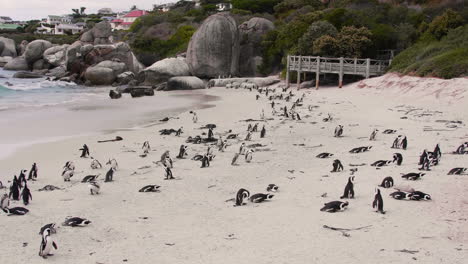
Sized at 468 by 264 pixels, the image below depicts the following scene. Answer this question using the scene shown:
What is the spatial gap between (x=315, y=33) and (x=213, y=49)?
12.0 metres

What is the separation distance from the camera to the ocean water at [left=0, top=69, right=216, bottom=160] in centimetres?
1853

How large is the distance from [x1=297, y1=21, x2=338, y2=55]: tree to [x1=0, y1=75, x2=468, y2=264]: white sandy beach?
67.5ft

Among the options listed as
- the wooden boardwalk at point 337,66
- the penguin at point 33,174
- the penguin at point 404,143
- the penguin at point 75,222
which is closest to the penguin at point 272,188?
the penguin at point 75,222

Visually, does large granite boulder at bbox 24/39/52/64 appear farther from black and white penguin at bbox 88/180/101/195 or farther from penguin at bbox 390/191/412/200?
penguin at bbox 390/191/412/200

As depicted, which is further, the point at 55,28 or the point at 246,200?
the point at 55,28

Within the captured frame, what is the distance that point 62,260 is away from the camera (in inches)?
272

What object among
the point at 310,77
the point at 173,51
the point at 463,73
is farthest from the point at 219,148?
the point at 173,51

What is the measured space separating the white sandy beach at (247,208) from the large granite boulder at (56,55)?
44.9 metres

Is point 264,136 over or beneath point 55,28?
beneath

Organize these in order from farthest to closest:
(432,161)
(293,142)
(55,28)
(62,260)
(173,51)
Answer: (55,28) < (173,51) < (293,142) < (432,161) < (62,260)

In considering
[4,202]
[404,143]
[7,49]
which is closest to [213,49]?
[404,143]

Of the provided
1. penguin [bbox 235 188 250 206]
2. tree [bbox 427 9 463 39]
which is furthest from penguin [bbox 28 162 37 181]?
tree [bbox 427 9 463 39]

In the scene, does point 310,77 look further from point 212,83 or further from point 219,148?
point 219,148

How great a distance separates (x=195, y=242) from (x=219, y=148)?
7.54 metres
